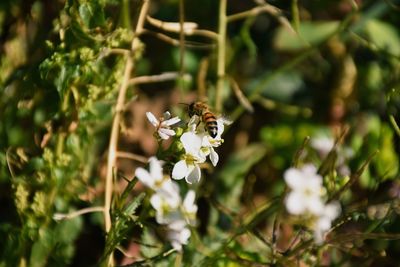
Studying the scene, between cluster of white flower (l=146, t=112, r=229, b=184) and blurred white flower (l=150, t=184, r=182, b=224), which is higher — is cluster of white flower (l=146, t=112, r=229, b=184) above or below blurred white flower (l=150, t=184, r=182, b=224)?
above

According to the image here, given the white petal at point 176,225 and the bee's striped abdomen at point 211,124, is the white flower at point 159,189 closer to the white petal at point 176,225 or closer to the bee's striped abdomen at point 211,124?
the white petal at point 176,225

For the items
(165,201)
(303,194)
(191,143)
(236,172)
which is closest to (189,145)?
(191,143)

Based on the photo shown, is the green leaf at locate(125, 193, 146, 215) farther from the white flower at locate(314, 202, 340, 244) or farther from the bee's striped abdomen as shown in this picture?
the white flower at locate(314, 202, 340, 244)

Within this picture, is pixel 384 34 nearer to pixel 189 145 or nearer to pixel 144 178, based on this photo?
pixel 189 145

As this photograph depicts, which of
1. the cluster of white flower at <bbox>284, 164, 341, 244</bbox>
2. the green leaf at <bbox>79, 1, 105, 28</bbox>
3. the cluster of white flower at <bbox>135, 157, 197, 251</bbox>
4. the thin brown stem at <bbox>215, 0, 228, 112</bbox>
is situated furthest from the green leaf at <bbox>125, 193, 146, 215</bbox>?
the thin brown stem at <bbox>215, 0, 228, 112</bbox>

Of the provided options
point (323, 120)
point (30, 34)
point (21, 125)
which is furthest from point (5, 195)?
point (323, 120)
